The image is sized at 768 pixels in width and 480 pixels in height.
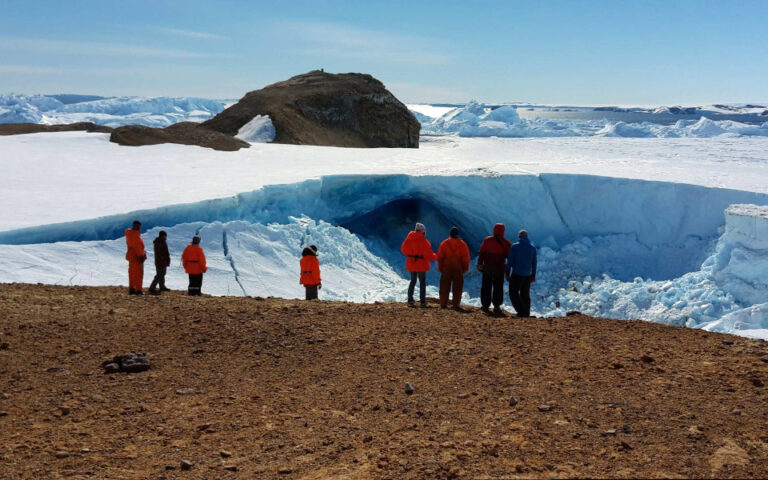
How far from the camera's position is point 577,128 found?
43.6 m

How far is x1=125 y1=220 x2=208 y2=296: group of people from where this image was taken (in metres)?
8.12

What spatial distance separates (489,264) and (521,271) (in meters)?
0.40

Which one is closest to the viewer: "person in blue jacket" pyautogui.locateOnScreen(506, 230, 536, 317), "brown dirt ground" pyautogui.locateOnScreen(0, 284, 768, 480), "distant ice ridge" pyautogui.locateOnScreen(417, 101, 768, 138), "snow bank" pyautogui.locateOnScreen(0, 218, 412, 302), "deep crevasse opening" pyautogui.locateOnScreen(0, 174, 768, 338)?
"brown dirt ground" pyautogui.locateOnScreen(0, 284, 768, 480)

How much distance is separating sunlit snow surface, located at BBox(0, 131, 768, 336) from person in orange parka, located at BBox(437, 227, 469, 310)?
11.7 feet

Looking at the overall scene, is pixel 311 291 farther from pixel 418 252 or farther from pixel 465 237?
pixel 465 237

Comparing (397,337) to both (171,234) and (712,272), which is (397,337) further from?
(712,272)

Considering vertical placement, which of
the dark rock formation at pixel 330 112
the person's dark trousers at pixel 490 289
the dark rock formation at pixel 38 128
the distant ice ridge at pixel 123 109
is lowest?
the person's dark trousers at pixel 490 289

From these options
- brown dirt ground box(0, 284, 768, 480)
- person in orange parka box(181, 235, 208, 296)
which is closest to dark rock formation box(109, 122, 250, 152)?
person in orange parka box(181, 235, 208, 296)

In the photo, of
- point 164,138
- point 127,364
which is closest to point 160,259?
point 127,364

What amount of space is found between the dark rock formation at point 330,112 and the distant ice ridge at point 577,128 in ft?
34.0

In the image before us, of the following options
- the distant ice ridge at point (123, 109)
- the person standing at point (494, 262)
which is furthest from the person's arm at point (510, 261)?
the distant ice ridge at point (123, 109)

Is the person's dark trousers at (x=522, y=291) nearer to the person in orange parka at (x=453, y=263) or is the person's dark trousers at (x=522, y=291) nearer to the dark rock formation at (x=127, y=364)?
the person in orange parka at (x=453, y=263)

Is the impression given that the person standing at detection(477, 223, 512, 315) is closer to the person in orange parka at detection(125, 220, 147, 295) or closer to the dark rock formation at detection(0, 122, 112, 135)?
the person in orange parka at detection(125, 220, 147, 295)

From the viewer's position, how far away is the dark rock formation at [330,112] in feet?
98.6
